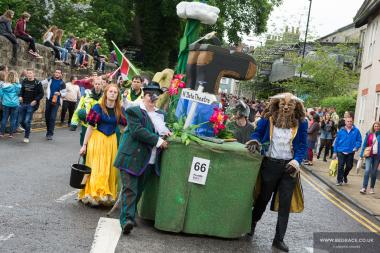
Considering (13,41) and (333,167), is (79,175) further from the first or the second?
(13,41)

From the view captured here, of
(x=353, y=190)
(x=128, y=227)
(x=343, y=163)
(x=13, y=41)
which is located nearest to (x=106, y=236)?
(x=128, y=227)

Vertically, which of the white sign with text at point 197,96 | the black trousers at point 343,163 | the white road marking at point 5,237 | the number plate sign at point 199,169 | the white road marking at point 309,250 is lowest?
the white road marking at point 5,237

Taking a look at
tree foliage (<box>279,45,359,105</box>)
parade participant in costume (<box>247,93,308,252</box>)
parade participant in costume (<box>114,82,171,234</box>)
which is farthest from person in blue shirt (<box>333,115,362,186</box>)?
tree foliage (<box>279,45,359,105</box>)

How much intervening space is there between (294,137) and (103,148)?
2.60 metres

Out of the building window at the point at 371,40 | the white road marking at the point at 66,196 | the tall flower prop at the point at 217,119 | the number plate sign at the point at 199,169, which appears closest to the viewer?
the number plate sign at the point at 199,169

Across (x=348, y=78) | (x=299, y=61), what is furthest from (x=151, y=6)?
(x=348, y=78)

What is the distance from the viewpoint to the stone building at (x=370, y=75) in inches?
853

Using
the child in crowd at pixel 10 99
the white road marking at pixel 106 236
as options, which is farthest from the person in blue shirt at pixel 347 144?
the white road marking at pixel 106 236

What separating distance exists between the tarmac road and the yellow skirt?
16 cm

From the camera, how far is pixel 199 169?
6.70 metres

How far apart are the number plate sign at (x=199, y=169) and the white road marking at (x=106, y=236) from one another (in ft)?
3.44

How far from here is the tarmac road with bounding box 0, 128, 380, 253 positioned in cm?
613

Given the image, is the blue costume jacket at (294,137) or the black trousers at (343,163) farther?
the black trousers at (343,163)

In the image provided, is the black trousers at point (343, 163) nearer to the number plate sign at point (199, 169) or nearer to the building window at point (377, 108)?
the building window at point (377, 108)
